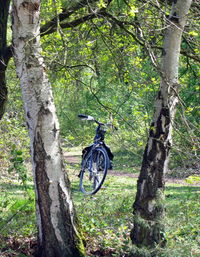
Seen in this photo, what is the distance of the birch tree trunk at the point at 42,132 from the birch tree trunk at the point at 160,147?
875mm

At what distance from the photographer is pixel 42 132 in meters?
5.08

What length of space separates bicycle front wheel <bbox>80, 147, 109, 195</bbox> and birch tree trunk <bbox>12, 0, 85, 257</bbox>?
397cm

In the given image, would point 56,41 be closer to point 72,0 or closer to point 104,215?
point 72,0

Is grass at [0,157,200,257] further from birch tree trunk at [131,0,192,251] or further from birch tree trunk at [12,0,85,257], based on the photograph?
birch tree trunk at [12,0,85,257]

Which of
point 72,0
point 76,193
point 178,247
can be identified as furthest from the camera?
point 76,193

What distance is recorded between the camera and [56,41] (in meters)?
8.24

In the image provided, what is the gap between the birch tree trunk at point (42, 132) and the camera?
16.7 feet

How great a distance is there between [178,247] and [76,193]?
18.2ft

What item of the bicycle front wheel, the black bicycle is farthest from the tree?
the bicycle front wheel

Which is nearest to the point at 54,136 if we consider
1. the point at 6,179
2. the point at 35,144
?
the point at 35,144

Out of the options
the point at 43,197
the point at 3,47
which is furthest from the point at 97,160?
the point at 43,197

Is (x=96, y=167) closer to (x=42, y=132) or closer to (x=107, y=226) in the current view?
(x=107, y=226)

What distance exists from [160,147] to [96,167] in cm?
473

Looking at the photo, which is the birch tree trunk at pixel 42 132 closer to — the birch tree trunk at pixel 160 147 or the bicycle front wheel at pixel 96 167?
the birch tree trunk at pixel 160 147
